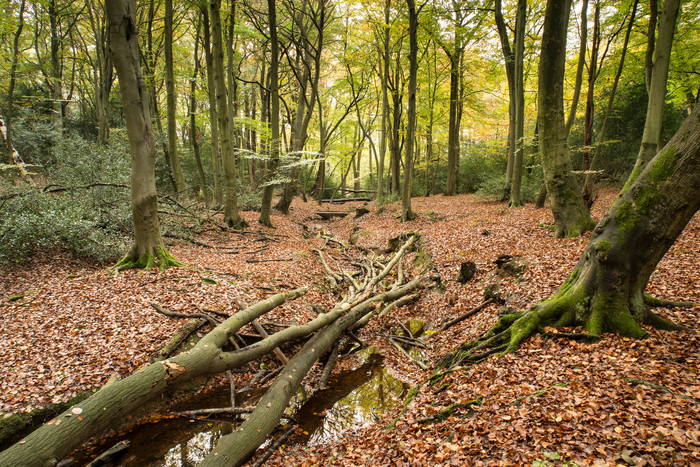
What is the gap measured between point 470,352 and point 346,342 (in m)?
2.99

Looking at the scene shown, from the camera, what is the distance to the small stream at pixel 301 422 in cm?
404

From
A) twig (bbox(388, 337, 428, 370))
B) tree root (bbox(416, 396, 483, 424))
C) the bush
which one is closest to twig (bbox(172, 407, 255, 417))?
tree root (bbox(416, 396, 483, 424))

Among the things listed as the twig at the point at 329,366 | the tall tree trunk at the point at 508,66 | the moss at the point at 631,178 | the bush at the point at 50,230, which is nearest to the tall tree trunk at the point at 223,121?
the bush at the point at 50,230

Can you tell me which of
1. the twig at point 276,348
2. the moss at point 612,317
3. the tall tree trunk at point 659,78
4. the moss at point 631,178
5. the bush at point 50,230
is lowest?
the twig at point 276,348

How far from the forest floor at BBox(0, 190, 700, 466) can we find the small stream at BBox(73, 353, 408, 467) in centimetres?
31

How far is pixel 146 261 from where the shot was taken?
775cm

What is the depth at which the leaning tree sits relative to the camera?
356 cm

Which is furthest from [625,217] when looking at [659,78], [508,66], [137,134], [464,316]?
[508,66]

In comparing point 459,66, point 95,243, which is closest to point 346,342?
point 95,243

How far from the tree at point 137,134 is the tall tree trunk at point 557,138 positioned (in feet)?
30.6

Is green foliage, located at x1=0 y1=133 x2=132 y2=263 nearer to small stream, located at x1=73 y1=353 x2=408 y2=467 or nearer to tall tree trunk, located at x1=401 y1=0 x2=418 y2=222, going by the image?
small stream, located at x1=73 y1=353 x2=408 y2=467

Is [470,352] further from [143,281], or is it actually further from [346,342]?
[143,281]

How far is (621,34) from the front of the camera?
14.5 m

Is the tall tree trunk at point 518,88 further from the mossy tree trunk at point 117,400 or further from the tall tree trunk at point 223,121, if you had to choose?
the mossy tree trunk at point 117,400
